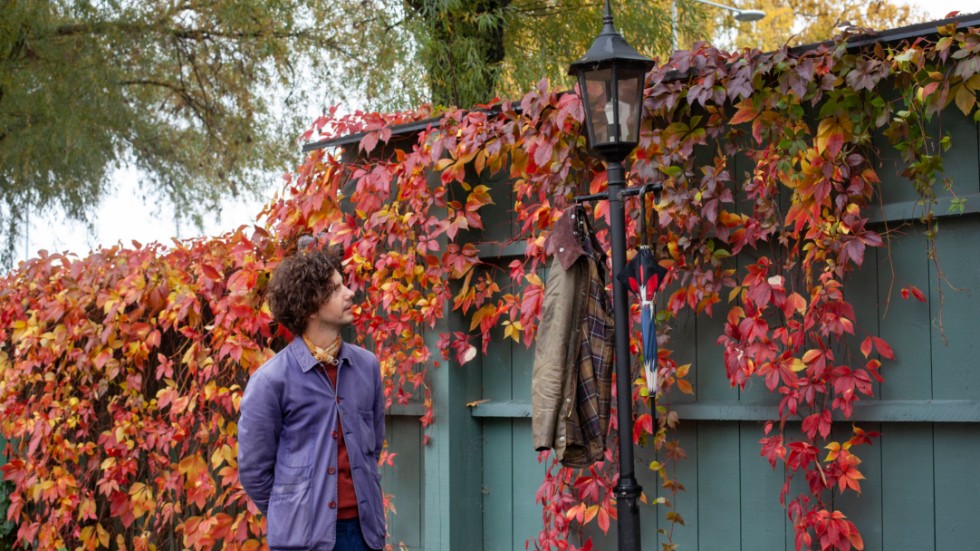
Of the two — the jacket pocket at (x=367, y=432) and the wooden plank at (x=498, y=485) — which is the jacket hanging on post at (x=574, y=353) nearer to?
the jacket pocket at (x=367, y=432)

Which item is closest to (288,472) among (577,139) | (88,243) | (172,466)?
(577,139)

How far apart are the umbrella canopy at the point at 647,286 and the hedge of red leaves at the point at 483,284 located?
1.18ft

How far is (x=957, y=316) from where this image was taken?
367cm

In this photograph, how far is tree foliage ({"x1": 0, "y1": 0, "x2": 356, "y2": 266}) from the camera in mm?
10906

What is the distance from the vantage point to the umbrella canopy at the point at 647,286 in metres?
3.64

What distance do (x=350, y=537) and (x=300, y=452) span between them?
327 mm

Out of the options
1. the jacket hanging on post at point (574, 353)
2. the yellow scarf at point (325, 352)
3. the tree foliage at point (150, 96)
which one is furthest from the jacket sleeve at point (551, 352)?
the tree foliage at point (150, 96)

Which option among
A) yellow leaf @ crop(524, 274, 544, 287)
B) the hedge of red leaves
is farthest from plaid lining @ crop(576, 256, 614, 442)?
yellow leaf @ crop(524, 274, 544, 287)

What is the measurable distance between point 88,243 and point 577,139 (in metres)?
9.18

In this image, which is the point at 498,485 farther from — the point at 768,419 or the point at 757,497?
the point at 768,419

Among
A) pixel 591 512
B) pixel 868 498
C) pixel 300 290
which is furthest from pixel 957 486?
pixel 300 290

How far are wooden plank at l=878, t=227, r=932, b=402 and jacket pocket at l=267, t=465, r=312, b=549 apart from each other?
202 cm

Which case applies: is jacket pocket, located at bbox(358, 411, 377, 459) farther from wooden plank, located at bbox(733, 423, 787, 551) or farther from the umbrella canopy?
wooden plank, located at bbox(733, 423, 787, 551)

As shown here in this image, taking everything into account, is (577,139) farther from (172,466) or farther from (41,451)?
(41,451)
